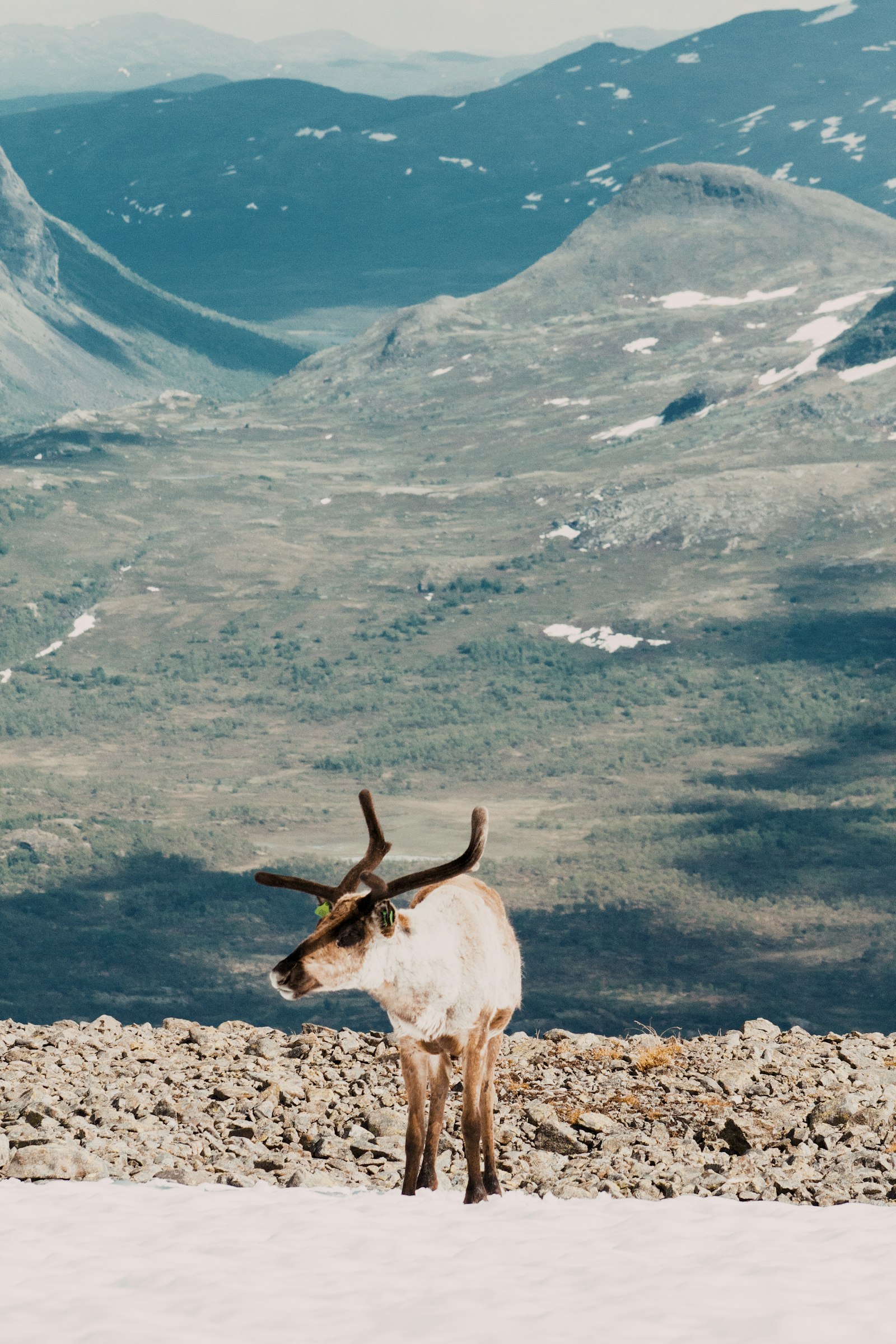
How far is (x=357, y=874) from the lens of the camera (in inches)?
795

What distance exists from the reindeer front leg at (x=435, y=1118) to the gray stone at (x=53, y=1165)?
4.34 meters

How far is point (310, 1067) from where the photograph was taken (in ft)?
95.0

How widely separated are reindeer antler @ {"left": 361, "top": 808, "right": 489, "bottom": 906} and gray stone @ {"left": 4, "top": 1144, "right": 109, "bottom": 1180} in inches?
246

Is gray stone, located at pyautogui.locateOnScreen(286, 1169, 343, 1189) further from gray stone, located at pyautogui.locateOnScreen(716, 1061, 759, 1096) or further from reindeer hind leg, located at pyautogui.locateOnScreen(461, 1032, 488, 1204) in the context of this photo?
gray stone, located at pyautogui.locateOnScreen(716, 1061, 759, 1096)

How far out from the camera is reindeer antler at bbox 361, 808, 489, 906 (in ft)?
64.1

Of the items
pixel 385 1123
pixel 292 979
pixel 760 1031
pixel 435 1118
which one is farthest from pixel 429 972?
pixel 760 1031

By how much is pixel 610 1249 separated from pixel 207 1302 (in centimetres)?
466

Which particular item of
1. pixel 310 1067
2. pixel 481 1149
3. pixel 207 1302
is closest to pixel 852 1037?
pixel 310 1067

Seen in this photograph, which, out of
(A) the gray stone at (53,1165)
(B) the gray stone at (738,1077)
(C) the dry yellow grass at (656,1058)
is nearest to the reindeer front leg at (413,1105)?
(A) the gray stone at (53,1165)

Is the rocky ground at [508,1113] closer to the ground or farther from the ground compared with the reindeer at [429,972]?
closer to the ground

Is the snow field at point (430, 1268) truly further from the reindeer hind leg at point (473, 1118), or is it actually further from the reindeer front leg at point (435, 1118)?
the reindeer front leg at point (435, 1118)

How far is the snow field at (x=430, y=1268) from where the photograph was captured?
16.8 m

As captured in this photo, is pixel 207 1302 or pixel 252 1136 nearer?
pixel 207 1302

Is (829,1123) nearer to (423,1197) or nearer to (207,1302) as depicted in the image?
(423,1197)
